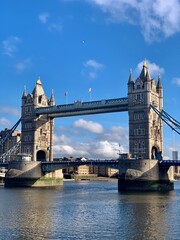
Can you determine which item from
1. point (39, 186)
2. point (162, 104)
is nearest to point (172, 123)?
point (162, 104)

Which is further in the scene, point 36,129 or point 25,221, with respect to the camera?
point 36,129

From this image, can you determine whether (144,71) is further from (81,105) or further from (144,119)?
(81,105)

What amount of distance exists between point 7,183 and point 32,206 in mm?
47536

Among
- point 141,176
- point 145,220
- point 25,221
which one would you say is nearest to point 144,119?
point 141,176

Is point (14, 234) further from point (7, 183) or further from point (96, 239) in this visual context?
point (7, 183)

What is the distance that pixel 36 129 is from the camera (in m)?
102

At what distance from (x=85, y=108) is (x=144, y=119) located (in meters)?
15.9

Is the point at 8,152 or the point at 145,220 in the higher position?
the point at 8,152

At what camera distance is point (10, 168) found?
307ft

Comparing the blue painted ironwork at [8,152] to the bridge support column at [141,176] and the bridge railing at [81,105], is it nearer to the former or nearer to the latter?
the bridge railing at [81,105]

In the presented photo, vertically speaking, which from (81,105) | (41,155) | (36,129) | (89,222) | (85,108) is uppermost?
(81,105)

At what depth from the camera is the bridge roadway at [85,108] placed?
291 ft

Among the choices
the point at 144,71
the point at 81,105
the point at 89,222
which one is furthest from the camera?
the point at 81,105

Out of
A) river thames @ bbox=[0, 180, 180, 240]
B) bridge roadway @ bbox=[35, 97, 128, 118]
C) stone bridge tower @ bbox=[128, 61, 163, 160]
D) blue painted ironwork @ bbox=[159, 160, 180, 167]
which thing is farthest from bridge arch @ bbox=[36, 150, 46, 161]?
river thames @ bbox=[0, 180, 180, 240]
